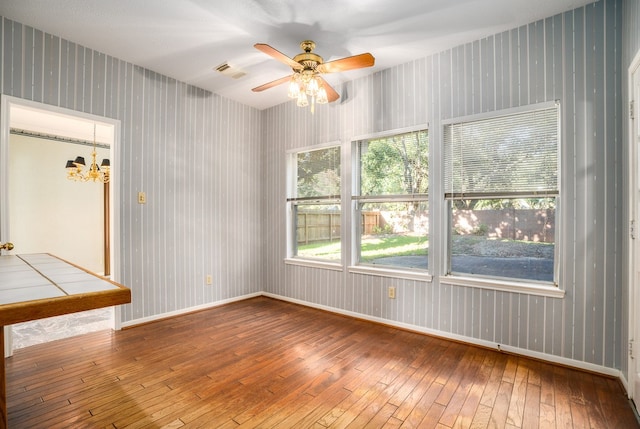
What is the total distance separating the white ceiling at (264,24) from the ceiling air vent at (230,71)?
7cm

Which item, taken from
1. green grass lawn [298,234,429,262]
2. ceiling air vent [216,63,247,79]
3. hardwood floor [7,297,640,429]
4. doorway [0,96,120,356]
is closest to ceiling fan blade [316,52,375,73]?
ceiling air vent [216,63,247,79]

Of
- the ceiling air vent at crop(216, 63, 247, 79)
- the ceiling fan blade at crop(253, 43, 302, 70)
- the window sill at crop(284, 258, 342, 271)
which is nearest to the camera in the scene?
the ceiling fan blade at crop(253, 43, 302, 70)

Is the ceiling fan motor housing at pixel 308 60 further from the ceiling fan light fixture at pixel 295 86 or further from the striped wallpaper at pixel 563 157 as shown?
the striped wallpaper at pixel 563 157

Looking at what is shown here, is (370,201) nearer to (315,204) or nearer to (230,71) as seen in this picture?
(315,204)

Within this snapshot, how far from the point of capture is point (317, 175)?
4.27 meters

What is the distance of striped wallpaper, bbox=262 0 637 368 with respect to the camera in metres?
2.34

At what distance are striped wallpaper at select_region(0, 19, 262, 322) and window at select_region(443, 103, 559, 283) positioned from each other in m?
2.89

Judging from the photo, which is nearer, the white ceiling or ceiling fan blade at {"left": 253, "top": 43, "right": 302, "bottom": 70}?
ceiling fan blade at {"left": 253, "top": 43, "right": 302, "bottom": 70}

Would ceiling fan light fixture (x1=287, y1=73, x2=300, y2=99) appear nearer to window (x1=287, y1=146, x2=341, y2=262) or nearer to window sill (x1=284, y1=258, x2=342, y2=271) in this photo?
window (x1=287, y1=146, x2=341, y2=262)

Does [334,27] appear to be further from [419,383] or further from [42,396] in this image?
[42,396]

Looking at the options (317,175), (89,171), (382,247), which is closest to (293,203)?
(317,175)

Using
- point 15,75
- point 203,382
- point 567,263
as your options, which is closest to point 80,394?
point 203,382

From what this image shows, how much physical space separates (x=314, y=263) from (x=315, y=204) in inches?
32.0

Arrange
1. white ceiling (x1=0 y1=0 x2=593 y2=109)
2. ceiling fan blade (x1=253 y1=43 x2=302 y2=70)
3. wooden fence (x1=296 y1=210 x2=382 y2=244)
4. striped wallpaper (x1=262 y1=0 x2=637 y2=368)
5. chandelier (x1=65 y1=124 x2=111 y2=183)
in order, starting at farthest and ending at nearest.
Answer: chandelier (x1=65 y1=124 x2=111 y2=183)
wooden fence (x1=296 y1=210 x2=382 y2=244)
white ceiling (x1=0 y1=0 x2=593 y2=109)
striped wallpaper (x1=262 y1=0 x2=637 y2=368)
ceiling fan blade (x1=253 y1=43 x2=302 y2=70)
